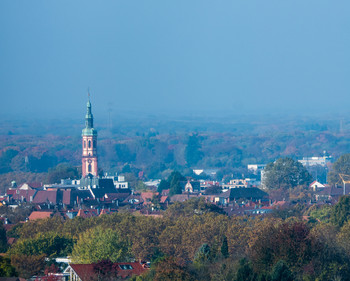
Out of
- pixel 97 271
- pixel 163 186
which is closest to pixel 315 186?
pixel 163 186

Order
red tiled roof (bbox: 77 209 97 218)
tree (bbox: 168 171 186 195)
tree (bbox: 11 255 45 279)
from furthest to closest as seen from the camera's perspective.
A: 1. tree (bbox: 168 171 186 195)
2. red tiled roof (bbox: 77 209 97 218)
3. tree (bbox: 11 255 45 279)

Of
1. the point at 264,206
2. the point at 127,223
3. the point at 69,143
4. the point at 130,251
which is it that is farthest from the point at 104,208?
the point at 69,143

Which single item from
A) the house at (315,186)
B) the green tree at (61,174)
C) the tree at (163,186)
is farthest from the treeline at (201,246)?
the green tree at (61,174)

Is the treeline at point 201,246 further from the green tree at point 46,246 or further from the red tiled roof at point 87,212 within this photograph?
the red tiled roof at point 87,212

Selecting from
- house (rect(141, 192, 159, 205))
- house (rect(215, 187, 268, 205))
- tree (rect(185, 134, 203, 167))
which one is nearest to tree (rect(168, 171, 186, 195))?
house (rect(141, 192, 159, 205))

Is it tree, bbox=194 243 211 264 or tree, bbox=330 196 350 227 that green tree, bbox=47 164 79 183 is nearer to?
tree, bbox=330 196 350 227

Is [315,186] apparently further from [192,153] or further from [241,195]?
[192,153]
